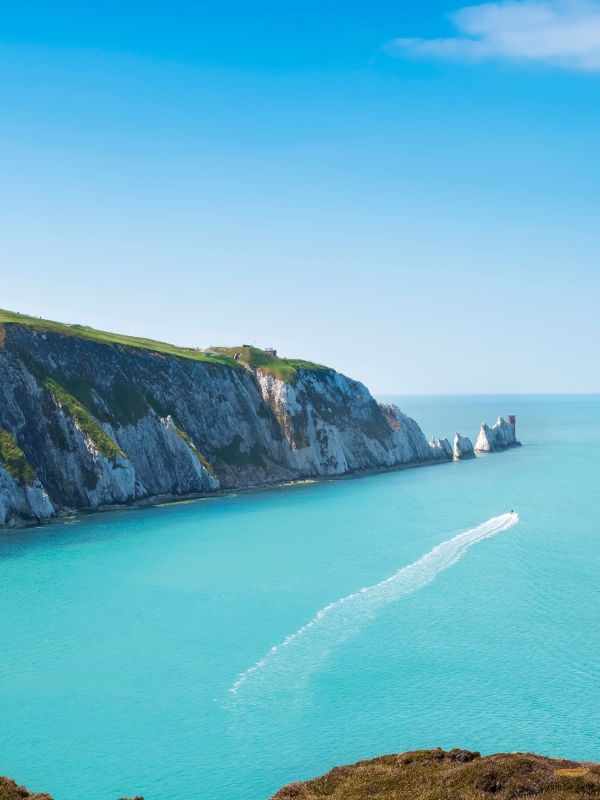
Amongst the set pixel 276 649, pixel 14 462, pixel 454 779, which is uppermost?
pixel 14 462

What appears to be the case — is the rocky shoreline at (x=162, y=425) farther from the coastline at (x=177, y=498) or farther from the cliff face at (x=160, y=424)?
the coastline at (x=177, y=498)

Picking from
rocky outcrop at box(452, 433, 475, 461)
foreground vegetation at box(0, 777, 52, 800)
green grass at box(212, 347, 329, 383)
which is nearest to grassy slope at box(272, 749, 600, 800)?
foreground vegetation at box(0, 777, 52, 800)

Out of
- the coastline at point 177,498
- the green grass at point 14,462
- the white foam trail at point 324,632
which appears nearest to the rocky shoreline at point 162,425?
the green grass at point 14,462

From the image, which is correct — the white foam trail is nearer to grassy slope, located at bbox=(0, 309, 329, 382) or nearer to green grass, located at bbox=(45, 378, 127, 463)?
green grass, located at bbox=(45, 378, 127, 463)

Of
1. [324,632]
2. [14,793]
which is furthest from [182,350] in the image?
[14,793]

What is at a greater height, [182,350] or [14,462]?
[182,350]

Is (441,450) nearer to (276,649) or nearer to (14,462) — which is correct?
(14,462)
